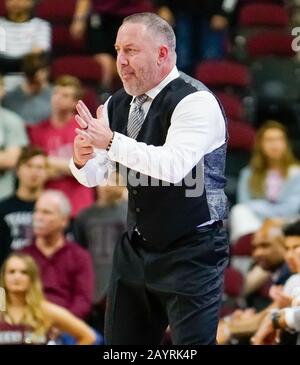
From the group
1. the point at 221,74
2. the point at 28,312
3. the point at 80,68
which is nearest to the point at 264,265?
the point at 28,312

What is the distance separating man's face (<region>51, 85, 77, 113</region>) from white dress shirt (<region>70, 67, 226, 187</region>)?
3270 millimetres

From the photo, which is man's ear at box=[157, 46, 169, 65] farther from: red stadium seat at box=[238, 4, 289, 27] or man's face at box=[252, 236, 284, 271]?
red stadium seat at box=[238, 4, 289, 27]

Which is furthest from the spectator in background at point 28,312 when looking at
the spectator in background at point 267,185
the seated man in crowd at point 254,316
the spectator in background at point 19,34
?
the spectator in background at point 19,34

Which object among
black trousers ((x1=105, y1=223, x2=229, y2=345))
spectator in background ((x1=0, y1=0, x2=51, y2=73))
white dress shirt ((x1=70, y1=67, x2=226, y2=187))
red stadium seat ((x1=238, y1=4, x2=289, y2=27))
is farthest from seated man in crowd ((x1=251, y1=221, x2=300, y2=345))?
red stadium seat ((x1=238, y1=4, x2=289, y2=27))

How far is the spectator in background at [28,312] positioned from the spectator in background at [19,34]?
2302 millimetres

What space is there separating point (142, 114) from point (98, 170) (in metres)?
0.26

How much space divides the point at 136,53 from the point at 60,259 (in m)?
2.60

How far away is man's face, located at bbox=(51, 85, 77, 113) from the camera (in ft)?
24.7

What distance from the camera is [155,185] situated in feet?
13.7

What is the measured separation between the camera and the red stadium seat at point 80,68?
27.3 ft

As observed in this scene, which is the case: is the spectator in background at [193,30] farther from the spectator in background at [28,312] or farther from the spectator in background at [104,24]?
the spectator in background at [28,312]

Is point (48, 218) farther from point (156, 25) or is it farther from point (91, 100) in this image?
point (156, 25)
